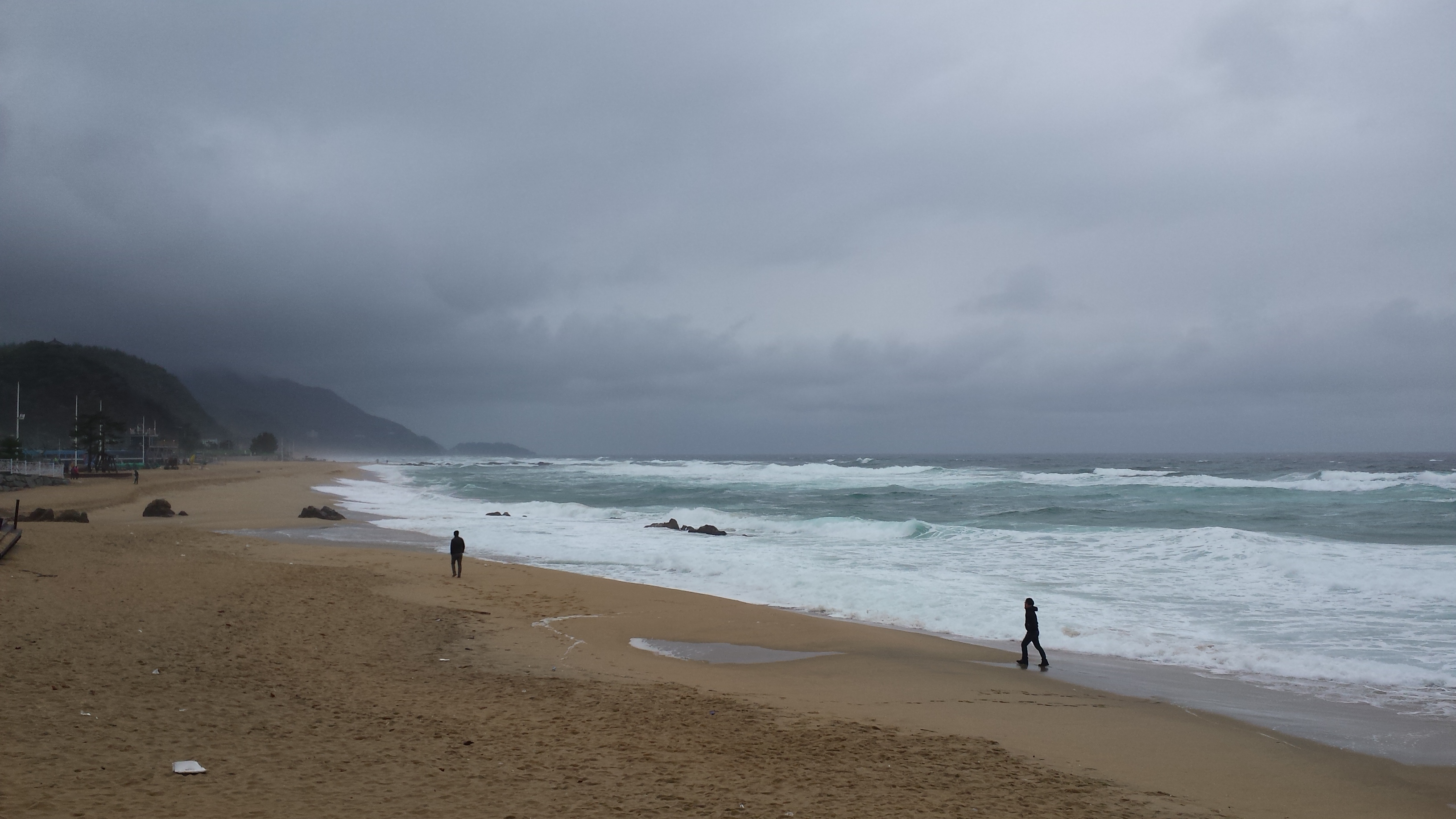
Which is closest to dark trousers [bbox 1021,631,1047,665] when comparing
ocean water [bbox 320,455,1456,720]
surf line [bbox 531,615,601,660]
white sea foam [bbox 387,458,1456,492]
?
ocean water [bbox 320,455,1456,720]

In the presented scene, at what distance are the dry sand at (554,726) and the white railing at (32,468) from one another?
3957cm

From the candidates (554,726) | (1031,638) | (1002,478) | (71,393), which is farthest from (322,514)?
(71,393)

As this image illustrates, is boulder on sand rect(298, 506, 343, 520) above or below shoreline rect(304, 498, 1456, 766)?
above

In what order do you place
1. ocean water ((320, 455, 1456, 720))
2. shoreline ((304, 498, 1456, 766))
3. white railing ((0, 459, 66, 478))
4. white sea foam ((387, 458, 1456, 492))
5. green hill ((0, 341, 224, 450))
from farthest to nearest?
green hill ((0, 341, 224, 450)) < white sea foam ((387, 458, 1456, 492)) < white railing ((0, 459, 66, 478)) < ocean water ((320, 455, 1456, 720)) < shoreline ((304, 498, 1456, 766))

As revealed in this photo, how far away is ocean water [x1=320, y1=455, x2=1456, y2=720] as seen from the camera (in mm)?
11938

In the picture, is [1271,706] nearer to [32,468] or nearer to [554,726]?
[554,726]

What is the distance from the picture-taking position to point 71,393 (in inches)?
5187

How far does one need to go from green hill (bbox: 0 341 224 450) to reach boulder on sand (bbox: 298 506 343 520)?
11170cm

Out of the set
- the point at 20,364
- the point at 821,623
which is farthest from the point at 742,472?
the point at 20,364

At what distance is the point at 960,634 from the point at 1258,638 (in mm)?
4587

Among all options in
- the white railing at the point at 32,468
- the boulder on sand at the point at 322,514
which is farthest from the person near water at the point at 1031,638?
the white railing at the point at 32,468

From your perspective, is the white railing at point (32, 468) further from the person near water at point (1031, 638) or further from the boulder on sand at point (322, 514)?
the person near water at point (1031, 638)

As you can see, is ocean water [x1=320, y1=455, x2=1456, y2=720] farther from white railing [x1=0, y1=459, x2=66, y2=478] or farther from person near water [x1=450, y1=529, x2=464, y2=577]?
white railing [x1=0, y1=459, x2=66, y2=478]

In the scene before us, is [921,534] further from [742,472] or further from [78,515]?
[742,472]
